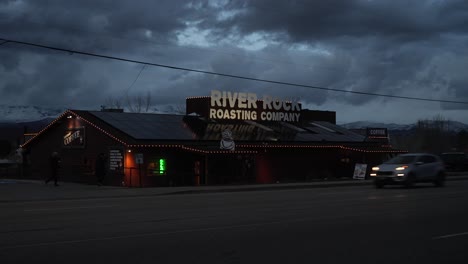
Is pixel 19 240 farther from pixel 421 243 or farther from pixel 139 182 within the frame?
pixel 139 182

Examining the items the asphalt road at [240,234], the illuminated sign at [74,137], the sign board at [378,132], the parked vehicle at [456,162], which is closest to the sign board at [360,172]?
the parked vehicle at [456,162]

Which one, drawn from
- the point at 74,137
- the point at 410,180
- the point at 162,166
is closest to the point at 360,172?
the point at 410,180

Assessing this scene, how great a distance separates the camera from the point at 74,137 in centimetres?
3828

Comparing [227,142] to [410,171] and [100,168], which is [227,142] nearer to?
[100,168]

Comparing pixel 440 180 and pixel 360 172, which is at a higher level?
pixel 360 172

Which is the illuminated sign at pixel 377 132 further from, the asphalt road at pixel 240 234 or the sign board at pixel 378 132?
the asphalt road at pixel 240 234

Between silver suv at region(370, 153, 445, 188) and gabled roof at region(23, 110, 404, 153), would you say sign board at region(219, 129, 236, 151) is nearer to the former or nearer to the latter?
gabled roof at region(23, 110, 404, 153)

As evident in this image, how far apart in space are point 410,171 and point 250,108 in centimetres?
1685

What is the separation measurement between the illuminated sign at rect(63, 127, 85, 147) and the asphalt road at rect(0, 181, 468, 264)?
61.1 ft

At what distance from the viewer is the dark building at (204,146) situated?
34.4 m

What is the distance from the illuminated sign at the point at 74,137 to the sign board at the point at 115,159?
3.55m

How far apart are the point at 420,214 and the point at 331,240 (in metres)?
5.38

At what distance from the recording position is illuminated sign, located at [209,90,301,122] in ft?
133

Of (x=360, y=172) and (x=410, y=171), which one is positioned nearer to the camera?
(x=410, y=171)
